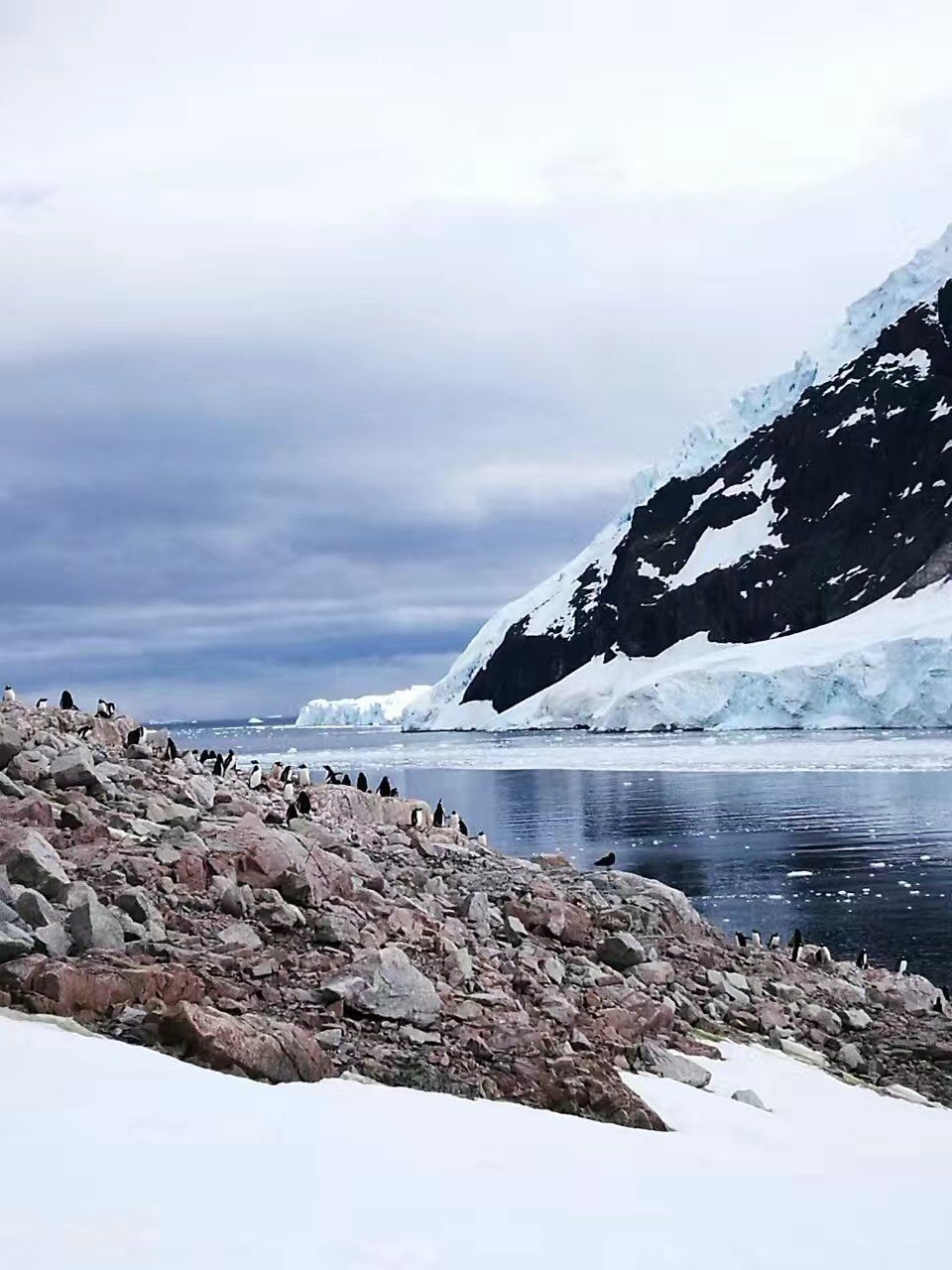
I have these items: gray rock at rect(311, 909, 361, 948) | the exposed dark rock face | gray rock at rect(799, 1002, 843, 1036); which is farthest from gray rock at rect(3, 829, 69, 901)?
the exposed dark rock face

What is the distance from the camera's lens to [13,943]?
6527 millimetres

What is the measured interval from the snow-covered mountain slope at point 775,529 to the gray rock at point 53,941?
106 m

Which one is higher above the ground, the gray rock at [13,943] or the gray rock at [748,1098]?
the gray rock at [13,943]

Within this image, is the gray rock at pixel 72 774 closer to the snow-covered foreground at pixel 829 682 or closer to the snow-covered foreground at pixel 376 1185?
the snow-covered foreground at pixel 376 1185

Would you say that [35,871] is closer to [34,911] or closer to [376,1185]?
[34,911]

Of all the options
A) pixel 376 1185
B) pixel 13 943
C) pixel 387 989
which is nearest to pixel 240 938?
pixel 387 989

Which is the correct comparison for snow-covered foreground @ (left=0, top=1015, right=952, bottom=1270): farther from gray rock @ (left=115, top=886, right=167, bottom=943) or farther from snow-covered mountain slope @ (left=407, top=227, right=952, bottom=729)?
snow-covered mountain slope @ (left=407, top=227, right=952, bottom=729)

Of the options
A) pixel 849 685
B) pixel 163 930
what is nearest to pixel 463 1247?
pixel 163 930

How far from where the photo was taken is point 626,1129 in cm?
656

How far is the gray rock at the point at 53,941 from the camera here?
22.1 feet

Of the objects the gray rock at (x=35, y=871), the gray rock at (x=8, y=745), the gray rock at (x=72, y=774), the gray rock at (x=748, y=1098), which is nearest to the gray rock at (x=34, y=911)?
the gray rock at (x=35, y=871)

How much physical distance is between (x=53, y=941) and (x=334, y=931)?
209 centimetres

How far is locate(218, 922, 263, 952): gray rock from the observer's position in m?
7.80

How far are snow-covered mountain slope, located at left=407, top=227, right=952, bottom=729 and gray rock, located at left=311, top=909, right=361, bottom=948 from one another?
10397 cm
